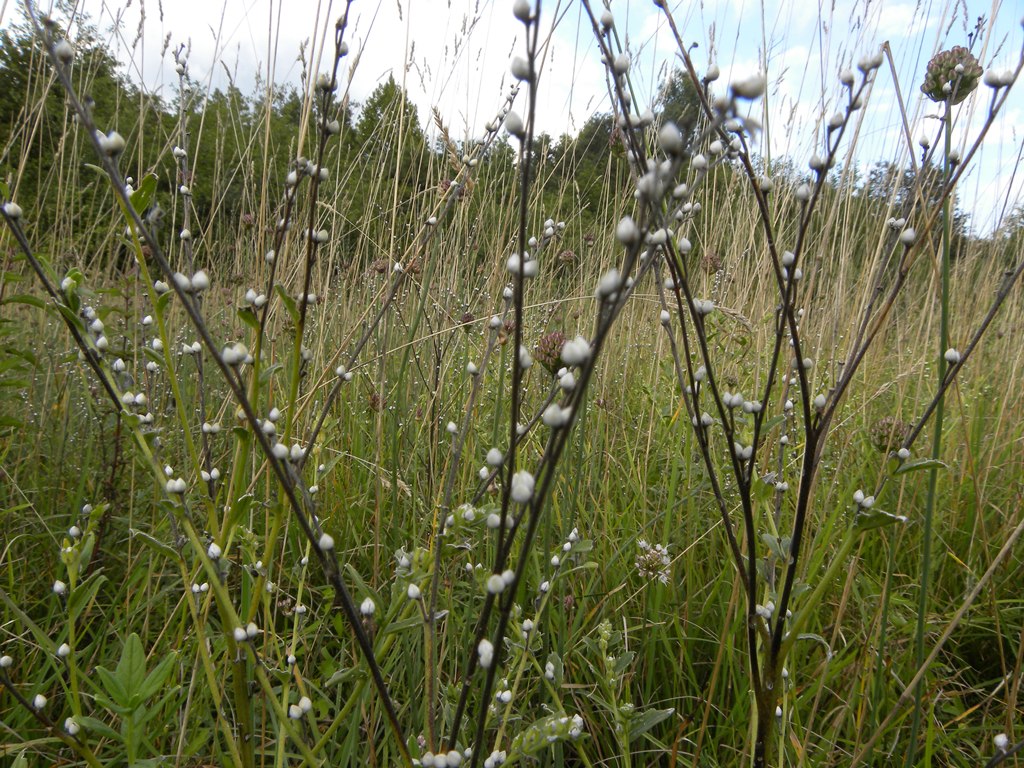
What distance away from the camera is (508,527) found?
0.73 meters

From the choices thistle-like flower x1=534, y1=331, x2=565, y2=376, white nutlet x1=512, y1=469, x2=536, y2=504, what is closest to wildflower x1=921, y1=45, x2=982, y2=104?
thistle-like flower x1=534, y1=331, x2=565, y2=376

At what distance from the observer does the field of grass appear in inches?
31.0

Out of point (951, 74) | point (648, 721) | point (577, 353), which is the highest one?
point (951, 74)

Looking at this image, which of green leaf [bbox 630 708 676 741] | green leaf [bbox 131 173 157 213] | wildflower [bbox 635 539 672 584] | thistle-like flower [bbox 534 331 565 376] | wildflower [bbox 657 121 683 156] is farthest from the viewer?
wildflower [bbox 635 539 672 584]

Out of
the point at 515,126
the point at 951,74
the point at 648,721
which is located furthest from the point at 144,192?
the point at 951,74

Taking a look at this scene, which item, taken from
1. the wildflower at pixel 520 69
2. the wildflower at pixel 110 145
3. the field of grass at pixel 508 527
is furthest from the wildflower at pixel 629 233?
the wildflower at pixel 110 145

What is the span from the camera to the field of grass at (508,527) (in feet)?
2.59

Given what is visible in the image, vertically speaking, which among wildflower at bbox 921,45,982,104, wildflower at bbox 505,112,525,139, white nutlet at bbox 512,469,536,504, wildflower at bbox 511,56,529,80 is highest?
wildflower at bbox 921,45,982,104

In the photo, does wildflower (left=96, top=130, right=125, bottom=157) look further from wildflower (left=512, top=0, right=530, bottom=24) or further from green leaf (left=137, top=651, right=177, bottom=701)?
green leaf (left=137, top=651, right=177, bottom=701)

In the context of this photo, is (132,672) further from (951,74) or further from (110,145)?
(951,74)

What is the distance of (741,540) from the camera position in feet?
5.51

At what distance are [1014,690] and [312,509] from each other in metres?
1.13

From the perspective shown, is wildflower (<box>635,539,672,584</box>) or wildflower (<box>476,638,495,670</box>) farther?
wildflower (<box>635,539,672,584</box>)

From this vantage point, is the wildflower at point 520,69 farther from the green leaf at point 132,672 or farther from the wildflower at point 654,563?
the wildflower at point 654,563
